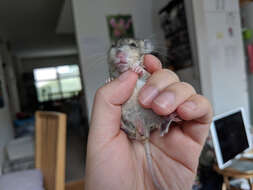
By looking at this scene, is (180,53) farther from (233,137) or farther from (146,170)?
(146,170)

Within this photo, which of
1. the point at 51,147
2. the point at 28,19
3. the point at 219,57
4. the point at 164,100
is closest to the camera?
the point at 164,100

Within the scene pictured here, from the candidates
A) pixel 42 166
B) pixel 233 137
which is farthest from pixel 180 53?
pixel 42 166

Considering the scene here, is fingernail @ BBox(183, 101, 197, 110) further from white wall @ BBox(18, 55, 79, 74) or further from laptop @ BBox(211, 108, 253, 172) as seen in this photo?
white wall @ BBox(18, 55, 79, 74)

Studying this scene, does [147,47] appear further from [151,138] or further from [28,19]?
[28,19]

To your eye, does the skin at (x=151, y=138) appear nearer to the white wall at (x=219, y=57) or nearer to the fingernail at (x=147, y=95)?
the fingernail at (x=147, y=95)

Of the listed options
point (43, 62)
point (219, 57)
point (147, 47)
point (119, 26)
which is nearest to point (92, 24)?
point (119, 26)

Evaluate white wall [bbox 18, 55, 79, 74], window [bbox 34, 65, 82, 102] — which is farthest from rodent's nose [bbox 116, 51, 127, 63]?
white wall [bbox 18, 55, 79, 74]
